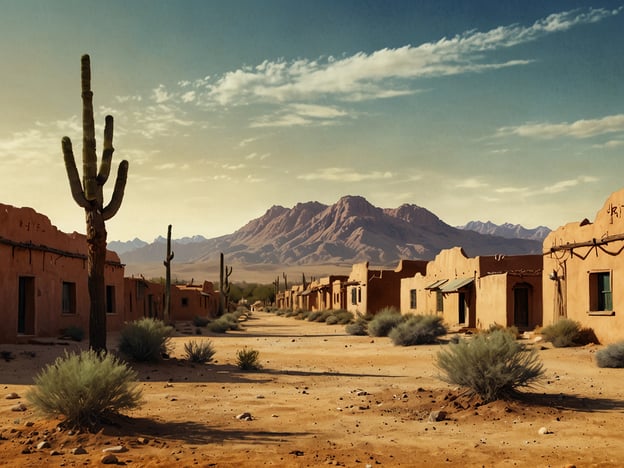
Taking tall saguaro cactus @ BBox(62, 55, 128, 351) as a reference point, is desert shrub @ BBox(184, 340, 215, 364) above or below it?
below

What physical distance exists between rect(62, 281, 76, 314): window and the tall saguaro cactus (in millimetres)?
11749

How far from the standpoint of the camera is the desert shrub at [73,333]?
80.1 feet

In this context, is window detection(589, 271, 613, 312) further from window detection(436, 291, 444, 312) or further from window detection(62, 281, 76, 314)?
window detection(62, 281, 76, 314)

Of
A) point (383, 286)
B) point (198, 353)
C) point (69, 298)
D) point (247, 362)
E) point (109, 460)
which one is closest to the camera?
point (109, 460)

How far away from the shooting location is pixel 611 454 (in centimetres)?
776

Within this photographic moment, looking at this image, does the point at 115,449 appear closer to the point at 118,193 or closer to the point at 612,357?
the point at 118,193

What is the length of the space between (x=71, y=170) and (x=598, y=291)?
1581 cm

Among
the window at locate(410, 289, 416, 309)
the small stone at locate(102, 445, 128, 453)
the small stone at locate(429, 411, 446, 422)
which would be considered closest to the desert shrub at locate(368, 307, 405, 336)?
the window at locate(410, 289, 416, 309)

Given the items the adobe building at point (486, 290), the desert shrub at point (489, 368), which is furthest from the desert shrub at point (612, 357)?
the adobe building at point (486, 290)

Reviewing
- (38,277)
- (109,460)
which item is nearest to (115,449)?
(109,460)

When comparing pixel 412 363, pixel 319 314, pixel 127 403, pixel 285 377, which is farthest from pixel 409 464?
pixel 319 314

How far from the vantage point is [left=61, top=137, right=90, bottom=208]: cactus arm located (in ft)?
48.9

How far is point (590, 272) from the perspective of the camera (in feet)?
68.7

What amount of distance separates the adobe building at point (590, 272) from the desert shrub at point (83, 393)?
49.7ft
